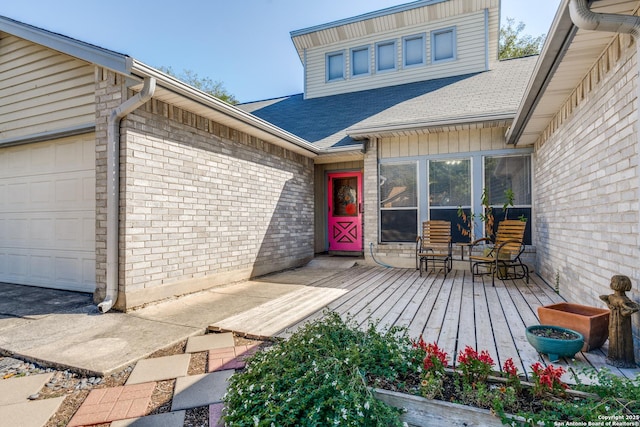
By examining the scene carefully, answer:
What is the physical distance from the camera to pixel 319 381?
1.68 metres

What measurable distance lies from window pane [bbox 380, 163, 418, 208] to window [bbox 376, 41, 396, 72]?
426 cm

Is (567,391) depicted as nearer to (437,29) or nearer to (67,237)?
(67,237)

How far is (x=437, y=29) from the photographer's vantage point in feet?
29.5

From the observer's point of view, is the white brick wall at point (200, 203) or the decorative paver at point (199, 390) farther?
the white brick wall at point (200, 203)

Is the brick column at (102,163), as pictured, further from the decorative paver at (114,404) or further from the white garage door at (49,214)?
the decorative paver at (114,404)

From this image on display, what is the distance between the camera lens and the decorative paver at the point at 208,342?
2738 mm

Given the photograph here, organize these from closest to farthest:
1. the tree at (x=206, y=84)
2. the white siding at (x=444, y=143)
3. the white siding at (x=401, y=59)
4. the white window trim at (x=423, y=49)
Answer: the white siding at (x=444, y=143) → the white siding at (x=401, y=59) → the white window trim at (x=423, y=49) → the tree at (x=206, y=84)

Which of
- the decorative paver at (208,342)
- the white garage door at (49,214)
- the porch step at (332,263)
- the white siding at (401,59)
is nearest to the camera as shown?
the decorative paver at (208,342)

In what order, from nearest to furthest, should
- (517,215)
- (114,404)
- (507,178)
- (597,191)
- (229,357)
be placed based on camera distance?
(114,404)
(229,357)
(597,191)
(517,215)
(507,178)

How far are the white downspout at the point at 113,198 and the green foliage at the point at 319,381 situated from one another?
239 cm

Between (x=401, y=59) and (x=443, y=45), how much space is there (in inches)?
44.5

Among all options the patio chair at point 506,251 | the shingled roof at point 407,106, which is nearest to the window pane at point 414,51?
the shingled roof at point 407,106

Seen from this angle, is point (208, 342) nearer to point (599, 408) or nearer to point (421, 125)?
point (599, 408)

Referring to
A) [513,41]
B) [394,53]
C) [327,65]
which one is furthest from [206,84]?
[513,41]
